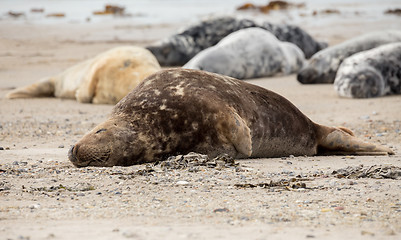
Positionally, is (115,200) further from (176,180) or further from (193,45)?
(193,45)

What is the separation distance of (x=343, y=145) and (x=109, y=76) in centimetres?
407

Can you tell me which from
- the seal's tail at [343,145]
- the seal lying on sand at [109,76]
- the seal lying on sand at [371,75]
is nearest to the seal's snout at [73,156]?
the seal's tail at [343,145]

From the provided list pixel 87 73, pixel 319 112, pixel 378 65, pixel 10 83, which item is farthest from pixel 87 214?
pixel 10 83

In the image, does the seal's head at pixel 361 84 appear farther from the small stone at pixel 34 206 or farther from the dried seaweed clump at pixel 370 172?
the small stone at pixel 34 206

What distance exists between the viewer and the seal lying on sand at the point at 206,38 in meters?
13.9

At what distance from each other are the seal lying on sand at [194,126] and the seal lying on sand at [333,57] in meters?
5.59

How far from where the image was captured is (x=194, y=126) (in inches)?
196

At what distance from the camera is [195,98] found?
507 cm

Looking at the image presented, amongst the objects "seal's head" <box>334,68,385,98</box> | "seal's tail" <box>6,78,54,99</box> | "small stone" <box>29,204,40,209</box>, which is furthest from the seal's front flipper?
"seal's tail" <box>6,78,54,99</box>

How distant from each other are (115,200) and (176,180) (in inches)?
23.3

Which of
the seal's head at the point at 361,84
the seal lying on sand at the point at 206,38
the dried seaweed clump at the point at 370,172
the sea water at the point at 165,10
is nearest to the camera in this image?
the dried seaweed clump at the point at 370,172

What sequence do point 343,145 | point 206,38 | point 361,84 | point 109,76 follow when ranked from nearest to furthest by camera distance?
point 343,145
point 109,76
point 361,84
point 206,38

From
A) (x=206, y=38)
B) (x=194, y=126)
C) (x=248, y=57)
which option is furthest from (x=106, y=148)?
(x=206, y=38)

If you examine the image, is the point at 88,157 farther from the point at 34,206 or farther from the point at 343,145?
the point at 343,145
